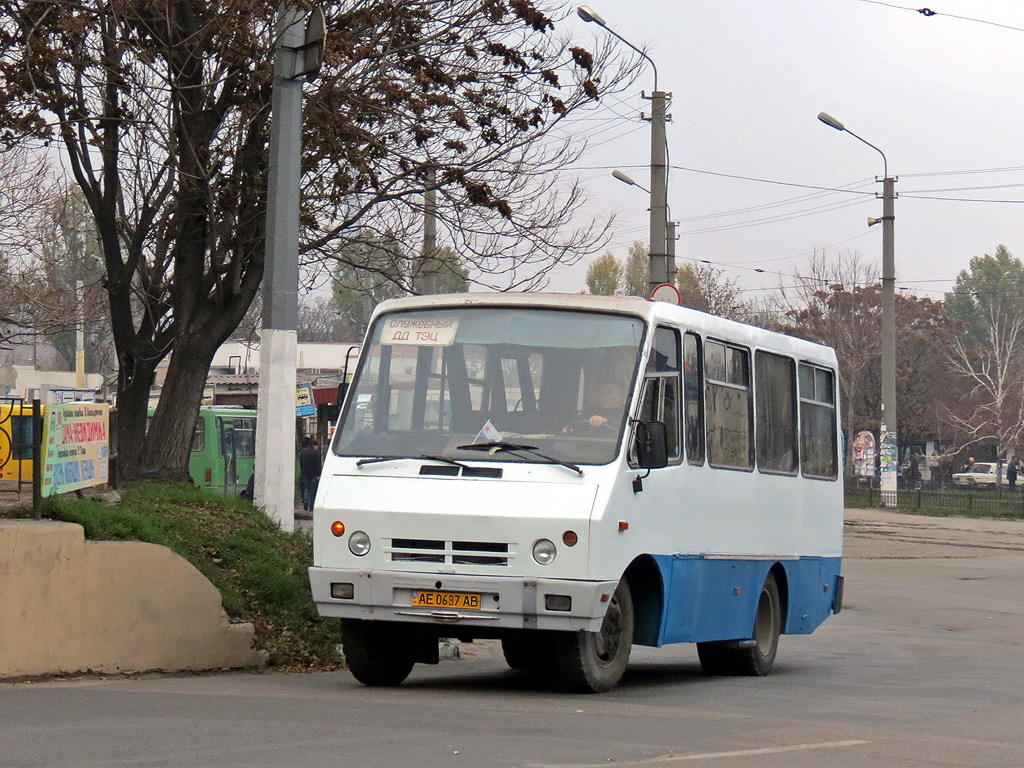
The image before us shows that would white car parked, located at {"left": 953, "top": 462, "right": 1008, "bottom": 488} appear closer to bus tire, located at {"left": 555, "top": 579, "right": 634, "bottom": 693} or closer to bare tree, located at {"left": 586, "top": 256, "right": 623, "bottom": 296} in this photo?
bare tree, located at {"left": 586, "top": 256, "right": 623, "bottom": 296}

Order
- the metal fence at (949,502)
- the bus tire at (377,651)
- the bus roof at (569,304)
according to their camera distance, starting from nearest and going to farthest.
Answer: the bus tire at (377,651) → the bus roof at (569,304) → the metal fence at (949,502)

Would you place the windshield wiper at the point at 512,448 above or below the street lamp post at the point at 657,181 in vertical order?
below

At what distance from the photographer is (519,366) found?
33.4 ft

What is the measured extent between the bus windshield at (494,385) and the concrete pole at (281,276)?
3.02 metres

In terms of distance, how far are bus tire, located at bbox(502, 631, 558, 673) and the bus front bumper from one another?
0.46m

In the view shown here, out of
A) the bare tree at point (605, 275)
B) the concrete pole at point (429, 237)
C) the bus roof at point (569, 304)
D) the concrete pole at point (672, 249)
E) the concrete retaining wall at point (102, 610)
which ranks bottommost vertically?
the concrete retaining wall at point (102, 610)

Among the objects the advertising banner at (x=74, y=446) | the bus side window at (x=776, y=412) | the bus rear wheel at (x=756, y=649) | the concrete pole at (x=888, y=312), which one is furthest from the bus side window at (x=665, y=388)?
the concrete pole at (x=888, y=312)

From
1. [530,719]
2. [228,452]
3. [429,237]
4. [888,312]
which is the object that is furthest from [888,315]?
[530,719]

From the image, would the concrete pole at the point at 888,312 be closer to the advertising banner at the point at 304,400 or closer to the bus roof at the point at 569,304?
the advertising banner at the point at 304,400

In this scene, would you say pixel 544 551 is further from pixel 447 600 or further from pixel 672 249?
pixel 672 249

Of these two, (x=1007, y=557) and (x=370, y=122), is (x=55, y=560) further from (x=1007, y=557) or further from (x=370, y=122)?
(x=1007, y=557)

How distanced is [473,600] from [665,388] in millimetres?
2174

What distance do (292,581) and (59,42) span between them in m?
6.80

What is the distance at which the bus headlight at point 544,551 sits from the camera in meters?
9.25
